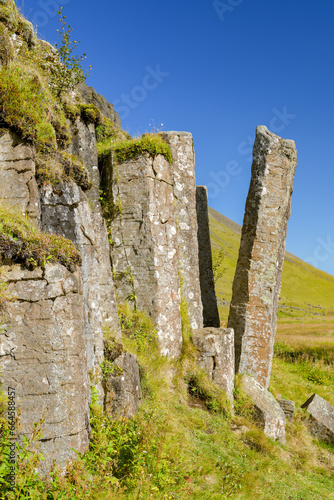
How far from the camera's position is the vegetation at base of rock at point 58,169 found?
6656 millimetres

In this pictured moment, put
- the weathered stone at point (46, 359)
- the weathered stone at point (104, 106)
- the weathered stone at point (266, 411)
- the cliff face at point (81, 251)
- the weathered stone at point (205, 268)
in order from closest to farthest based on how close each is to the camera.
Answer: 1. the weathered stone at point (46, 359)
2. the cliff face at point (81, 251)
3. the weathered stone at point (266, 411)
4. the weathered stone at point (205, 268)
5. the weathered stone at point (104, 106)

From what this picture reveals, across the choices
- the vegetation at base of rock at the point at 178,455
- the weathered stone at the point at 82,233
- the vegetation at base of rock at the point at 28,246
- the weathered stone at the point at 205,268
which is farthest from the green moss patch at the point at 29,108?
the weathered stone at the point at 205,268

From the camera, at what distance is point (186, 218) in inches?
458

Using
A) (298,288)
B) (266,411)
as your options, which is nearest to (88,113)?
(266,411)

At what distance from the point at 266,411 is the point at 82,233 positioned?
Answer: 6955 mm

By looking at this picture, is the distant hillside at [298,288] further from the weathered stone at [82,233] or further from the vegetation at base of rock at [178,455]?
the weathered stone at [82,233]

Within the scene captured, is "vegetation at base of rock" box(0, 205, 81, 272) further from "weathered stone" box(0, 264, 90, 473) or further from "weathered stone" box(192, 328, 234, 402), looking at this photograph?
"weathered stone" box(192, 328, 234, 402)

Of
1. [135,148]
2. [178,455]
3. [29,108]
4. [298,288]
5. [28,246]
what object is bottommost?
[178,455]

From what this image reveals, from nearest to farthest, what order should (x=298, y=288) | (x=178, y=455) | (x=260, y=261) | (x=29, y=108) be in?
(x=178, y=455), (x=29, y=108), (x=260, y=261), (x=298, y=288)

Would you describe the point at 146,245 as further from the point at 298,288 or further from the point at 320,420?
the point at 298,288

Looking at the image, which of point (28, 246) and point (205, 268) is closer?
point (28, 246)

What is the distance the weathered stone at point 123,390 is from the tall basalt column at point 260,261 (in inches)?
211

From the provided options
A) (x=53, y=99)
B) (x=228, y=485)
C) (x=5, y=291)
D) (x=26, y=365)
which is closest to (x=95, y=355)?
(x=26, y=365)

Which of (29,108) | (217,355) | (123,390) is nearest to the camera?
(29,108)
